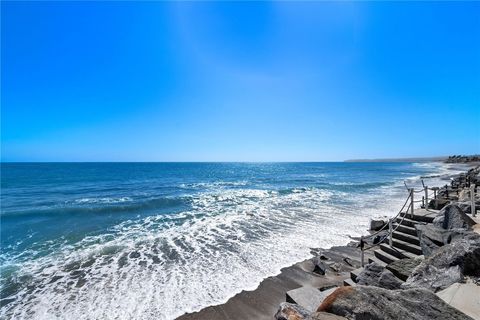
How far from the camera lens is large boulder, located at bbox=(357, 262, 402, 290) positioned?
21.2 ft

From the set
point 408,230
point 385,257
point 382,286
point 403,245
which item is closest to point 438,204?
point 408,230

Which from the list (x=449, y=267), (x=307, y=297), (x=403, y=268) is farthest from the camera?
(x=403, y=268)

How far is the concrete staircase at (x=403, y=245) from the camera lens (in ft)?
27.6

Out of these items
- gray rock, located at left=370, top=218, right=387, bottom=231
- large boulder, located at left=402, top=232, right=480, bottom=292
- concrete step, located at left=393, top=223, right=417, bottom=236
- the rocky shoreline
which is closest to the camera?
the rocky shoreline

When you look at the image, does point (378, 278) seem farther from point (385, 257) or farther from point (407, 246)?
point (407, 246)

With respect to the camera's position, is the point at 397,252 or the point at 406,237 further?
the point at 406,237

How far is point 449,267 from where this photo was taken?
5.50 meters

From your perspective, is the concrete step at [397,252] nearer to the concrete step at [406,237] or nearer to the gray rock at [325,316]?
the concrete step at [406,237]

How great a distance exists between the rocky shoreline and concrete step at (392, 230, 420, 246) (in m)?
0.64

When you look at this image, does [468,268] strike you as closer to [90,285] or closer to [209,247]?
[209,247]

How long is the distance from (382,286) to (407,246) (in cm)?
317

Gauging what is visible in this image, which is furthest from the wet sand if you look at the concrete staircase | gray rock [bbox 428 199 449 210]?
gray rock [bbox 428 199 449 210]

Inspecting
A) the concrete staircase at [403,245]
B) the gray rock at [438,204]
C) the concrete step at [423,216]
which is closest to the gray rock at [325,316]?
the concrete staircase at [403,245]

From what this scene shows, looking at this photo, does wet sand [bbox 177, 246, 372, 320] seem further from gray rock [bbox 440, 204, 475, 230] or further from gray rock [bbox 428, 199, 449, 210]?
gray rock [bbox 428, 199, 449, 210]
